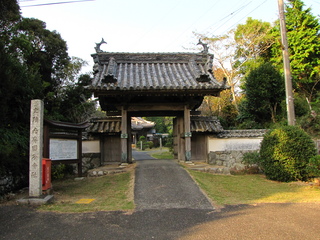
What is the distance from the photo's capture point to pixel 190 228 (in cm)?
423

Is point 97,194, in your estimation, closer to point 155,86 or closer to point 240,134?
point 155,86

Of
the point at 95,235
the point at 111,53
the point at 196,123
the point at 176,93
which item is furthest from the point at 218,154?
the point at 95,235

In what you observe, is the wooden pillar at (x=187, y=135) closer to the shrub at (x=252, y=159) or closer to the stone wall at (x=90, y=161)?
the shrub at (x=252, y=159)

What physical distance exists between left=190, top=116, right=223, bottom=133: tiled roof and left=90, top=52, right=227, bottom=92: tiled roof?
2.22 metres

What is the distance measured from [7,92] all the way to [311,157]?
1006 cm

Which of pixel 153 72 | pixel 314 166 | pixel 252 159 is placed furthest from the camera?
pixel 153 72

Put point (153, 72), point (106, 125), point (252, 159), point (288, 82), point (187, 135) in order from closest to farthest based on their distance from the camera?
point (288, 82) → point (252, 159) → point (187, 135) → point (153, 72) → point (106, 125)

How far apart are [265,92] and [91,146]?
1139cm

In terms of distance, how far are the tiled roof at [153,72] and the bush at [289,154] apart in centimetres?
286

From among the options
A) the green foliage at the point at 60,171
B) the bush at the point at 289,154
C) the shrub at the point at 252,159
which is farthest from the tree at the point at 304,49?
the green foliage at the point at 60,171

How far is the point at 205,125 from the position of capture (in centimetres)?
1131

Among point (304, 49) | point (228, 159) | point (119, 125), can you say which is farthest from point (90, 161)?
point (304, 49)

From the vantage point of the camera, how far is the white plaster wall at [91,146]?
1136 centimetres

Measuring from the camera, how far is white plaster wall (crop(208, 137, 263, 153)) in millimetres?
11375
